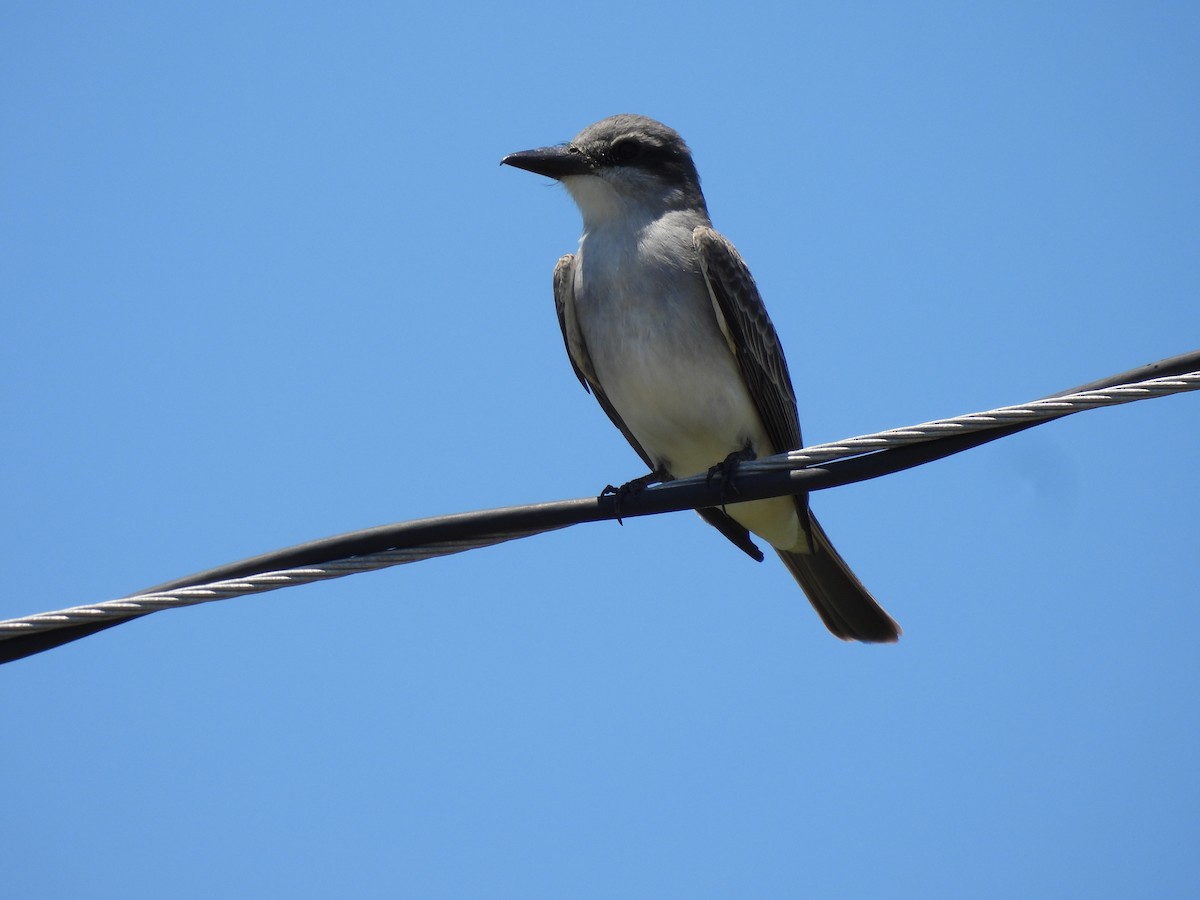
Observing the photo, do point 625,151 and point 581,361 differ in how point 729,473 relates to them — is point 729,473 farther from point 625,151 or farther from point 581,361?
point 625,151

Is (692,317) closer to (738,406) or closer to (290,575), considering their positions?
(738,406)

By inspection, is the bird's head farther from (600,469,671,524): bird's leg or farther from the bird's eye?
(600,469,671,524): bird's leg

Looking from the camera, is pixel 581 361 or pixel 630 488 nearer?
pixel 630 488

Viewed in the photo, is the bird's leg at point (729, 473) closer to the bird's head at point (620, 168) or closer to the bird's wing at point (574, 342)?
the bird's wing at point (574, 342)

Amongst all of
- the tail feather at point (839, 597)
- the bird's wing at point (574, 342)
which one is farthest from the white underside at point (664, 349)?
the tail feather at point (839, 597)

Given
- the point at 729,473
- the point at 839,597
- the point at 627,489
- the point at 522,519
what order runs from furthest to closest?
1. the point at 839,597
2. the point at 627,489
3. the point at 729,473
4. the point at 522,519

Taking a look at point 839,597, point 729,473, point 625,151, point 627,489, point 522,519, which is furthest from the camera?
point 625,151

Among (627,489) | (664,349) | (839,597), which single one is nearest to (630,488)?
(627,489)

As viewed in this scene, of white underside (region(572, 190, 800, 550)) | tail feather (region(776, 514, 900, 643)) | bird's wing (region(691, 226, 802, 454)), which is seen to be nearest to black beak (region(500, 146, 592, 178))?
white underside (region(572, 190, 800, 550))
